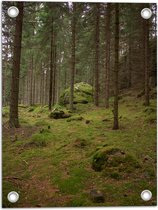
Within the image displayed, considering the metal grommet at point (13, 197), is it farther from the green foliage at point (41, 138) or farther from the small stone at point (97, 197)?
the small stone at point (97, 197)

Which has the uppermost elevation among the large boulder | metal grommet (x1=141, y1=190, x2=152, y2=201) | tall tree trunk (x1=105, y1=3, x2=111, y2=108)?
tall tree trunk (x1=105, y1=3, x2=111, y2=108)

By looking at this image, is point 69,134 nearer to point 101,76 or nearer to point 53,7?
point 53,7

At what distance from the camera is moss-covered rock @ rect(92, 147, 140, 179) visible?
6.04 m

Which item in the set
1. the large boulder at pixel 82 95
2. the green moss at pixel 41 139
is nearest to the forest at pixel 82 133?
the green moss at pixel 41 139

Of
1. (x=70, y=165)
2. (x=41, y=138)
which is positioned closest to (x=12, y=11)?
(x=41, y=138)

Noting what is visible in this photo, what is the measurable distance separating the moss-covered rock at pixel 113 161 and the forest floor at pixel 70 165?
0.11m

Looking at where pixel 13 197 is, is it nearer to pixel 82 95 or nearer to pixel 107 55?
pixel 82 95

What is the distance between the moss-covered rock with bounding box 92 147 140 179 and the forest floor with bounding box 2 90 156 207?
0.11 metres

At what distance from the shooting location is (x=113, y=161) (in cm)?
619

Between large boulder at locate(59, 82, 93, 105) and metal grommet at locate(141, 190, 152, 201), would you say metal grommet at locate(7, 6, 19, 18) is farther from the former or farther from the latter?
metal grommet at locate(141, 190, 152, 201)

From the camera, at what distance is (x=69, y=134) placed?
6.39 m

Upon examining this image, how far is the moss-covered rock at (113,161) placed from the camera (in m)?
6.04

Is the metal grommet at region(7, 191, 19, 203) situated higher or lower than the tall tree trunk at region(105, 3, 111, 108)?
lower

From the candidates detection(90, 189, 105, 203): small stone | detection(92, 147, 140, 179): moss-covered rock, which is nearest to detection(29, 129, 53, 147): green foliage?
detection(92, 147, 140, 179): moss-covered rock
